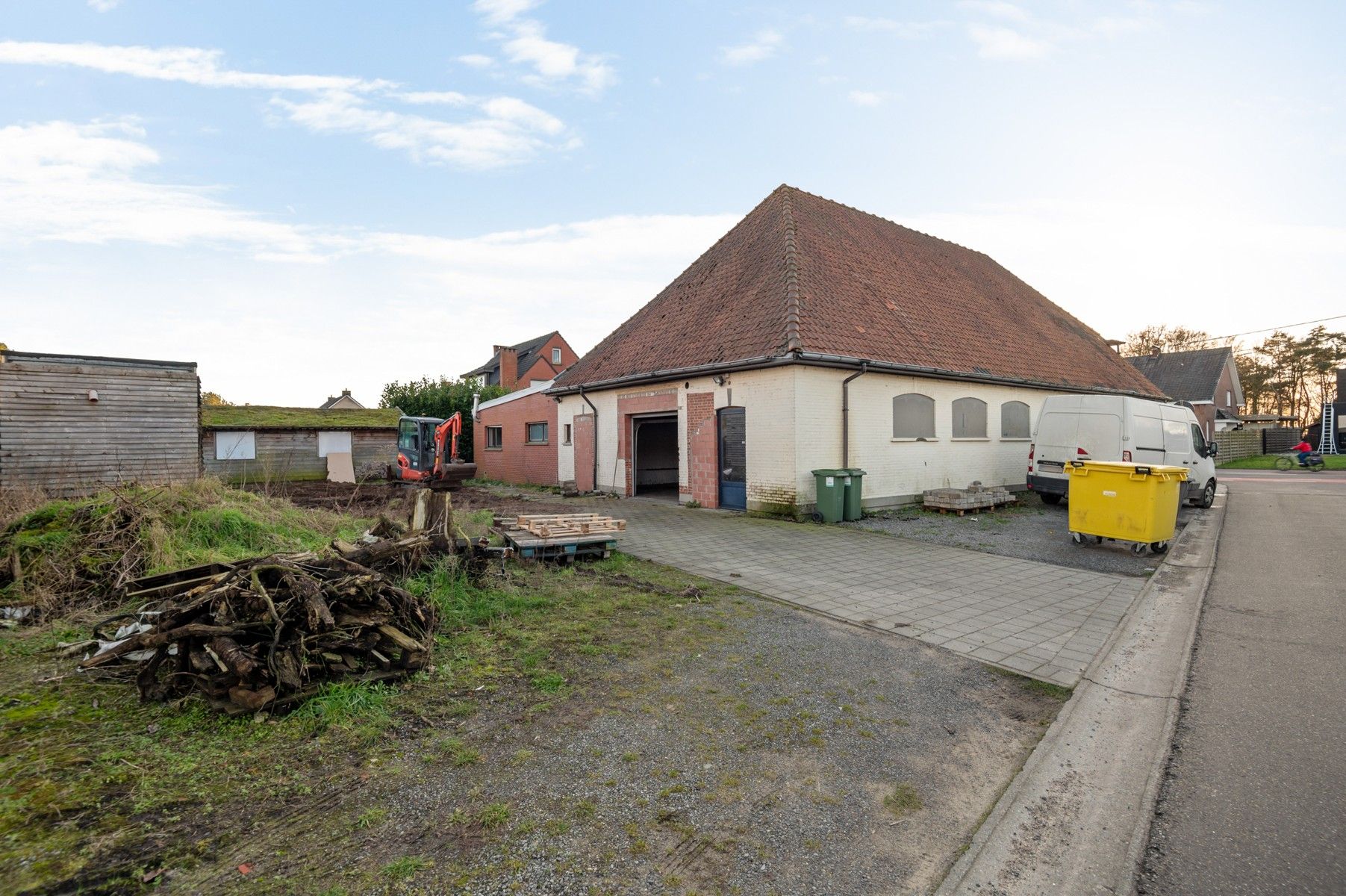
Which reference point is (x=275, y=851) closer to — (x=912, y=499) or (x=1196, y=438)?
(x=912, y=499)

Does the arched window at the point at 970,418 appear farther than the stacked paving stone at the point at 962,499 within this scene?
Yes

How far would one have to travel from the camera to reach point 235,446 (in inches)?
1134

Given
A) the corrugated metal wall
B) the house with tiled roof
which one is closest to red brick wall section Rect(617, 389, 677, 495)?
the house with tiled roof

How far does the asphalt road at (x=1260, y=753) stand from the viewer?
8.92 ft

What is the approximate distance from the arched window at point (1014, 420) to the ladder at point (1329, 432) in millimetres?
36047

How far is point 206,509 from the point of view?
8.02 m

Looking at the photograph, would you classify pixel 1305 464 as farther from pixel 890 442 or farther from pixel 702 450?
pixel 702 450

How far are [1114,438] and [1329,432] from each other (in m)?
41.1

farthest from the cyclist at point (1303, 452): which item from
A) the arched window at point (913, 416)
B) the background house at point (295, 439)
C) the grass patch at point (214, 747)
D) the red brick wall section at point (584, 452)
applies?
the background house at point (295, 439)

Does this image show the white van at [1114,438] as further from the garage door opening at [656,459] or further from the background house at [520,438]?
the background house at [520,438]

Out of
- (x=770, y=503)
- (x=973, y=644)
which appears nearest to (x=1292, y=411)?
(x=770, y=503)

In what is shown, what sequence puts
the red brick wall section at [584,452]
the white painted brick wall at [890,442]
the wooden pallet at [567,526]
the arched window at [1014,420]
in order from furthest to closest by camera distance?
the red brick wall section at [584,452] < the arched window at [1014,420] < the white painted brick wall at [890,442] < the wooden pallet at [567,526]

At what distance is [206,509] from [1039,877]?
9.10 meters

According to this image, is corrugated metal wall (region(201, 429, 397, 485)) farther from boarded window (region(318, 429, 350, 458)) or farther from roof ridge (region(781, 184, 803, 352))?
roof ridge (region(781, 184, 803, 352))
